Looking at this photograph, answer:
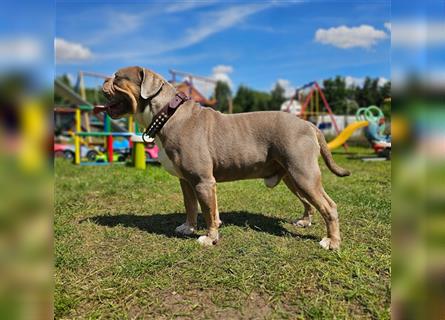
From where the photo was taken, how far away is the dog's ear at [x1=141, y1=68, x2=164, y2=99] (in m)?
4.04

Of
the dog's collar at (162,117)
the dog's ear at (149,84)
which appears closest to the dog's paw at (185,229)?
the dog's collar at (162,117)

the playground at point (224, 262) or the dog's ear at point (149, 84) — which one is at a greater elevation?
the dog's ear at point (149, 84)

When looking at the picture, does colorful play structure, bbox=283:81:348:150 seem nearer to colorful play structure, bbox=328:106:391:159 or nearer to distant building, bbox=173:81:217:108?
colorful play structure, bbox=328:106:391:159

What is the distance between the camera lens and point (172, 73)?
2214 centimetres

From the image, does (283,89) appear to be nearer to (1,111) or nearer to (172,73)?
(172,73)

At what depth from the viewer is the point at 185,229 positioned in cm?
438

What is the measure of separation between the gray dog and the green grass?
418 millimetres

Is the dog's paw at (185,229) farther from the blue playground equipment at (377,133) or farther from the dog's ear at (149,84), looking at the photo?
the blue playground equipment at (377,133)

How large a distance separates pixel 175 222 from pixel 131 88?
1852 mm

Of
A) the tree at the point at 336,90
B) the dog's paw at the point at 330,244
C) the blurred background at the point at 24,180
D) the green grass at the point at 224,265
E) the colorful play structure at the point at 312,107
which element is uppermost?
the tree at the point at 336,90

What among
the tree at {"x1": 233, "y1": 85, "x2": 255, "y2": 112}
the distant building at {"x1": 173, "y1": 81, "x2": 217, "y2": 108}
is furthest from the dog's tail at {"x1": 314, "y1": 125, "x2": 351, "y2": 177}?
the tree at {"x1": 233, "y1": 85, "x2": 255, "y2": 112}

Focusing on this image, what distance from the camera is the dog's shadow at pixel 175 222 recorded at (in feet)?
14.4

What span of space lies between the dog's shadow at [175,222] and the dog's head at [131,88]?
1465 mm

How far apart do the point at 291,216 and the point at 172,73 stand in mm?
18591
